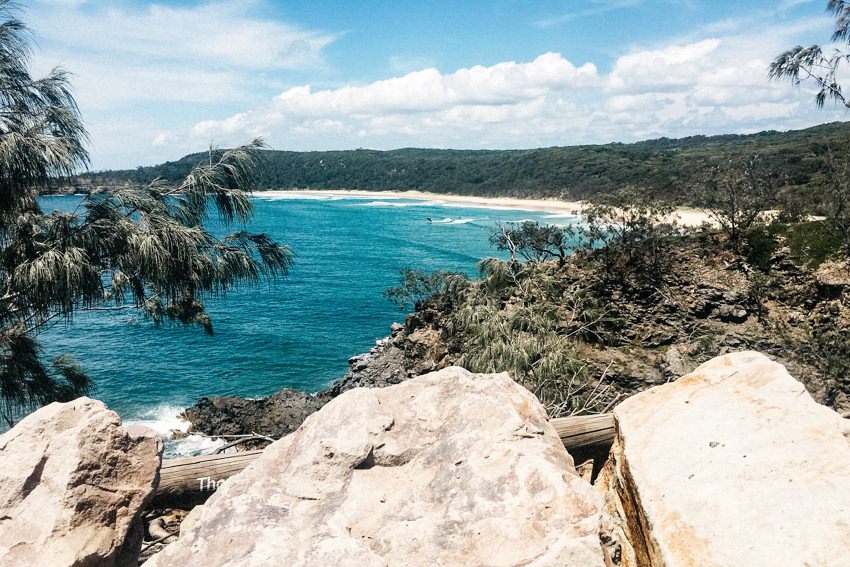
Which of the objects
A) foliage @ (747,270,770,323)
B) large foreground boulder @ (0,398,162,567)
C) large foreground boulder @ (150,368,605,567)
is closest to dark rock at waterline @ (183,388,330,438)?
foliage @ (747,270,770,323)

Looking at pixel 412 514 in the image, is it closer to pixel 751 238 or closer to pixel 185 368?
pixel 751 238

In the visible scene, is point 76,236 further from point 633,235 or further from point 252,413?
point 633,235

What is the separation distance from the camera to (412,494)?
8.75 ft

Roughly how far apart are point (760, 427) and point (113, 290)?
8007 mm

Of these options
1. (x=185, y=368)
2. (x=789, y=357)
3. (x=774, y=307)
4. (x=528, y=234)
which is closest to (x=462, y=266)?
(x=528, y=234)

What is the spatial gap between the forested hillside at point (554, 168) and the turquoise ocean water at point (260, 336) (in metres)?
18.0

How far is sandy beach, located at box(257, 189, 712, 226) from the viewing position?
198 ft

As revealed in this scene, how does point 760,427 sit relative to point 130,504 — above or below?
above

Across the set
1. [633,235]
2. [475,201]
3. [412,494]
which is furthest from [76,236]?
[475,201]

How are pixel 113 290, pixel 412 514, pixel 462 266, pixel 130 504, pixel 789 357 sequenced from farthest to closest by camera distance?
pixel 462 266 → pixel 789 357 → pixel 113 290 → pixel 130 504 → pixel 412 514

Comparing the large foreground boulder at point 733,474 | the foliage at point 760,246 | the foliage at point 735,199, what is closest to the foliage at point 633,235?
the foliage at point 735,199

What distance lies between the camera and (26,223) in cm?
713

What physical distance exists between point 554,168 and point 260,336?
91613mm

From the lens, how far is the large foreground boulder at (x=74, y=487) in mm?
2740
